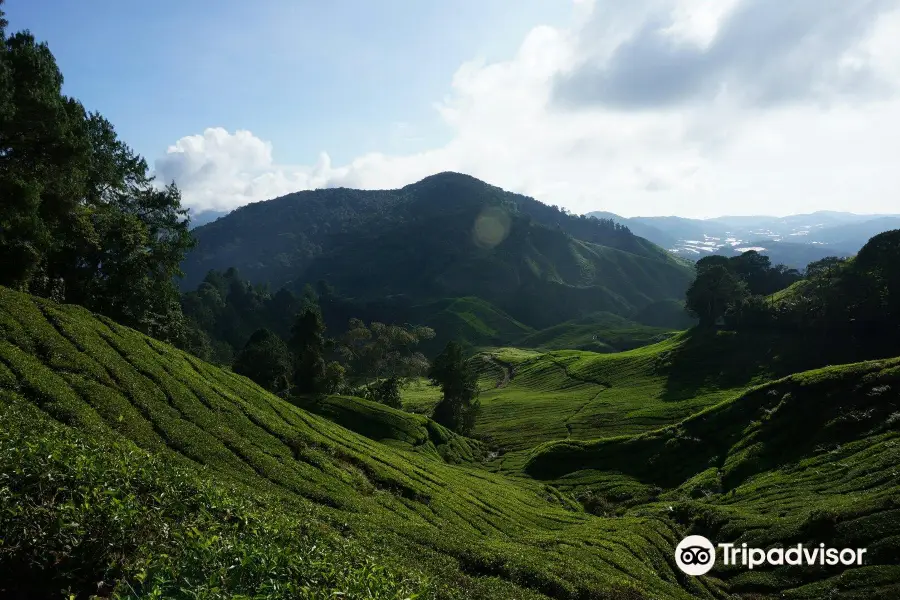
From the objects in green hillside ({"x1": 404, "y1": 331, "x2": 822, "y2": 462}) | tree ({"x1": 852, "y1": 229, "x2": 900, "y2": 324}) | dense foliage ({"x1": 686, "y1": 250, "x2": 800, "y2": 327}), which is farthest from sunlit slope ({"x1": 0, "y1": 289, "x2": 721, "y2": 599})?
dense foliage ({"x1": 686, "y1": 250, "x2": 800, "y2": 327})

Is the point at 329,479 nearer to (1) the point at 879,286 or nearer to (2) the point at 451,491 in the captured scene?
(2) the point at 451,491

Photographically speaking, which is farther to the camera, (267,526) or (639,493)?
(639,493)

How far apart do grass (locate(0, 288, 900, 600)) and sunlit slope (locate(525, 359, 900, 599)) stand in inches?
9.4

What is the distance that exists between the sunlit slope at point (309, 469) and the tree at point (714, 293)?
5075 inches

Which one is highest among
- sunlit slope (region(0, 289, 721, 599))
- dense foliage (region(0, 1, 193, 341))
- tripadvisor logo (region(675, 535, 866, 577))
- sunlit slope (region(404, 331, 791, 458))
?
dense foliage (region(0, 1, 193, 341))

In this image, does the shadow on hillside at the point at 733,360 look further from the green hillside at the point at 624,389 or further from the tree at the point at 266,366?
the tree at the point at 266,366

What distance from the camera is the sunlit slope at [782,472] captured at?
120 feet

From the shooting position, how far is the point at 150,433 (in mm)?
29719

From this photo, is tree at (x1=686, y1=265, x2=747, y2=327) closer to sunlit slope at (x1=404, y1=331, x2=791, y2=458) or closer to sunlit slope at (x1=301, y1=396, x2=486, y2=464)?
sunlit slope at (x1=404, y1=331, x2=791, y2=458)

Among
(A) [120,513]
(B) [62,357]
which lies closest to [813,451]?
(A) [120,513]

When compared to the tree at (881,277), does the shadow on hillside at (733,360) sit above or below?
below

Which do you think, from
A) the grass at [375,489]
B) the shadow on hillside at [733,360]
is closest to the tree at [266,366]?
the grass at [375,489]

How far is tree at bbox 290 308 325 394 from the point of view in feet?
303

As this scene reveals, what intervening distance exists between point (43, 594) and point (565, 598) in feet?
76.8
